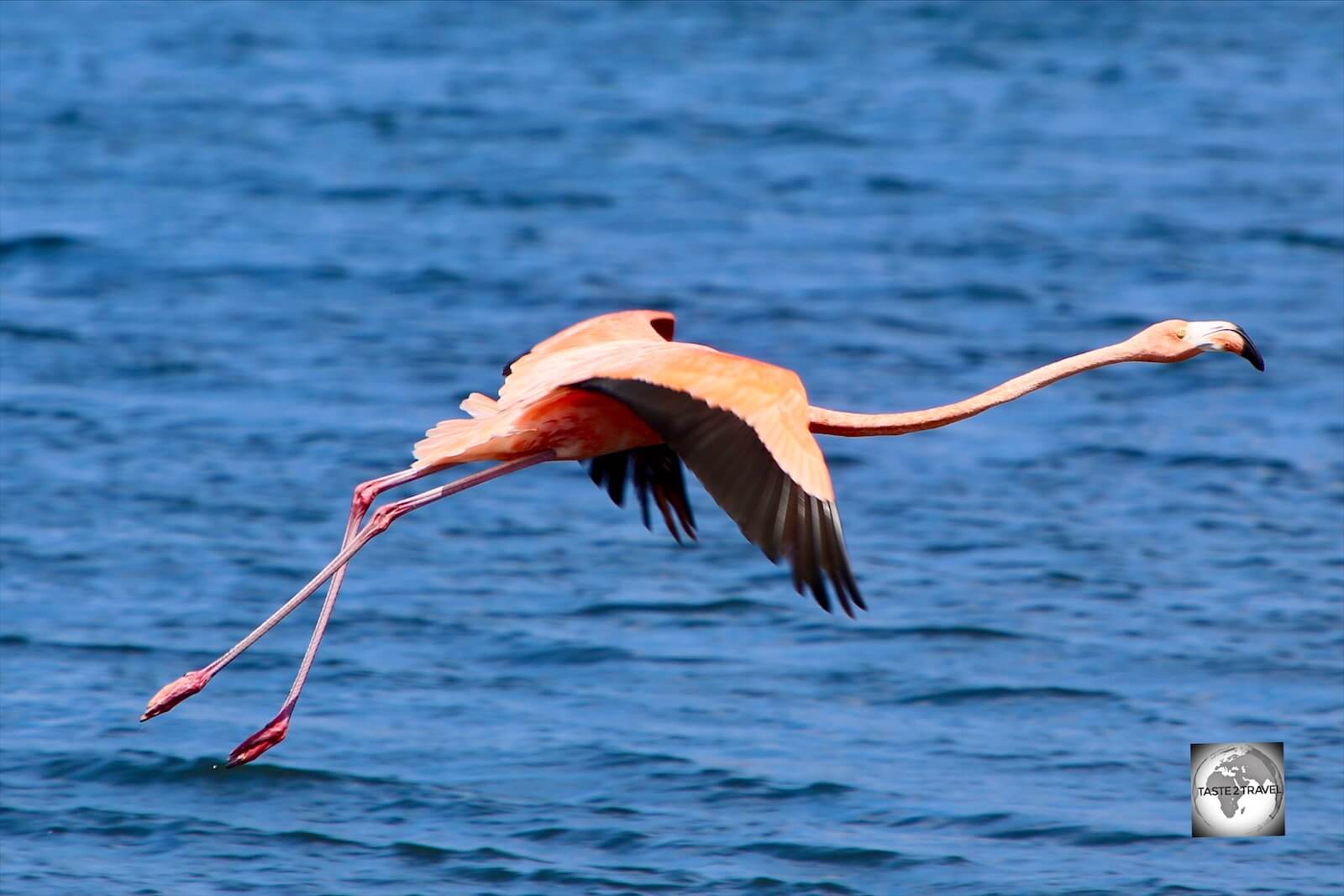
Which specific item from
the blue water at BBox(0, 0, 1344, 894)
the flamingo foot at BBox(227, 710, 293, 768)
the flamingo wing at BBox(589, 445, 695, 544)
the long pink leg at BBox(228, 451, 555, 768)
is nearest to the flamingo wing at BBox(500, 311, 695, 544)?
the flamingo wing at BBox(589, 445, 695, 544)

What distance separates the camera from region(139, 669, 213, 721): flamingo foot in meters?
7.91

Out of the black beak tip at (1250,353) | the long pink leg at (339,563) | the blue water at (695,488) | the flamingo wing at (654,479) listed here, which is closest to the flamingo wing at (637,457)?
the flamingo wing at (654,479)

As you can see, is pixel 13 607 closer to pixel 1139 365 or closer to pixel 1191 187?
pixel 1139 365

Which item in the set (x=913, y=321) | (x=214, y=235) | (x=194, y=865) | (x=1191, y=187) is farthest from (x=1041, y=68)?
(x=194, y=865)

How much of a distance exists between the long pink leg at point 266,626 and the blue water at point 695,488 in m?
1.33

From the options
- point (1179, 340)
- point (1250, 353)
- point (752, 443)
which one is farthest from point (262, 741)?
point (1250, 353)

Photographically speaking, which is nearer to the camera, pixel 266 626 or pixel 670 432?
pixel 670 432

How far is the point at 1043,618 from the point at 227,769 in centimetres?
475

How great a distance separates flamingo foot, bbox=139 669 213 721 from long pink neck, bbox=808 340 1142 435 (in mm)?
2553

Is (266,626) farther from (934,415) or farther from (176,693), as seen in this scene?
(934,415)

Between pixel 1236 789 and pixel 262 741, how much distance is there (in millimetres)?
4837

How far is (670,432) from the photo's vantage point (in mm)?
7184

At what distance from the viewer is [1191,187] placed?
2134cm

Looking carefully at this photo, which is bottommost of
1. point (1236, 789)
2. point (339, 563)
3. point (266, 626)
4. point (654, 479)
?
point (1236, 789)
